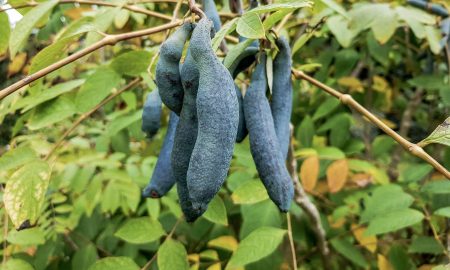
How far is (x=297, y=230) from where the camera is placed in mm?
1529

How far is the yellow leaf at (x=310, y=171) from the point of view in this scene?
1444 mm

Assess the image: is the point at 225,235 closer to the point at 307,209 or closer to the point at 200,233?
the point at 200,233

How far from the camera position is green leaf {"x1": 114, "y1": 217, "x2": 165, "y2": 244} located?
3.47 ft

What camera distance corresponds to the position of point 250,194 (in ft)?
3.52

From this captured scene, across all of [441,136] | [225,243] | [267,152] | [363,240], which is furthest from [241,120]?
[363,240]

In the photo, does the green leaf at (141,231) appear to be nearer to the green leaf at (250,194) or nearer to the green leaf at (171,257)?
the green leaf at (171,257)

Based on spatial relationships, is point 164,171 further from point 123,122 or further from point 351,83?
point 351,83

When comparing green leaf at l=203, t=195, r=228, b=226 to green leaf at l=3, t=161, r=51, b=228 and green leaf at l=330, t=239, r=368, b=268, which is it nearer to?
green leaf at l=3, t=161, r=51, b=228

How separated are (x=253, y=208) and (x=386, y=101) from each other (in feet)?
4.56

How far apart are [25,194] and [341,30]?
3.49 feet

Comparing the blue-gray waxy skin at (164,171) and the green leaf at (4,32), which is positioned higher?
the green leaf at (4,32)

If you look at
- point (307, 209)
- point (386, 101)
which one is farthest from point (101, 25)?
point (386, 101)

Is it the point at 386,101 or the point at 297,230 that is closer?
the point at 297,230

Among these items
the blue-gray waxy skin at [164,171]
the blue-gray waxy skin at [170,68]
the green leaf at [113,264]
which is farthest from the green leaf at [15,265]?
the blue-gray waxy skin at [170,68]
